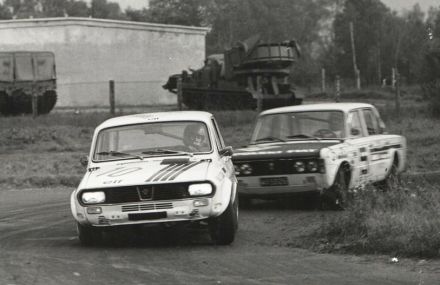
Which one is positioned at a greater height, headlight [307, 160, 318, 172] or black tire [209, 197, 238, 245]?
headlight [307, 160, 318, 172]

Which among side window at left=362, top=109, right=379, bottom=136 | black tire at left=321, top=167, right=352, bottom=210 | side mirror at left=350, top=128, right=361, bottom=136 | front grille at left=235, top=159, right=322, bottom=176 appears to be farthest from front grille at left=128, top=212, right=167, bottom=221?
side window at left=362, top=109, right=379, bottom=136

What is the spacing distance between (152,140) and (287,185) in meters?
2.43

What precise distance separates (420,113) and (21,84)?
16.5m

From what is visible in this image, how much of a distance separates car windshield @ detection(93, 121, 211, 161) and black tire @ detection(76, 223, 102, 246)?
1040 mm

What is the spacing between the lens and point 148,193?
29.4 feet

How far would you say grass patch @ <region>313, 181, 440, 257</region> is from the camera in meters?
8.45

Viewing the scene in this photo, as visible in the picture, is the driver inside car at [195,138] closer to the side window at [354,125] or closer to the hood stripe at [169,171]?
the hood stripe at [169,171]

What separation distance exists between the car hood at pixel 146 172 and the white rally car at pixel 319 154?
7.47 ft

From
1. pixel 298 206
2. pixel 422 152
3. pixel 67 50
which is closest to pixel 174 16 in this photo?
pixel 67 50

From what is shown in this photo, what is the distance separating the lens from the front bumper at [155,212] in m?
8.93

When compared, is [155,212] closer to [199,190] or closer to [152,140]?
[199,190]

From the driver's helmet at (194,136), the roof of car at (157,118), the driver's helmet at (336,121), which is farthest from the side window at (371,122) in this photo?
the driver's helmet at (194,136)

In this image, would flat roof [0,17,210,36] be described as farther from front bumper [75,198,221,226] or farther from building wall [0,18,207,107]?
front bumper [75,198,221,226]

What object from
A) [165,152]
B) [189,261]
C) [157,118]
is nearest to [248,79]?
[157,118]
